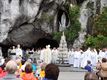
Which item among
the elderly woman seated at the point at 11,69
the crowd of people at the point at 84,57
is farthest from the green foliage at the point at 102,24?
the elderly woman seated at the point at 11,69

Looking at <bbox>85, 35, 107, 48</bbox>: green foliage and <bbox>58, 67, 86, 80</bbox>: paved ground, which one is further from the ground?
<bbox>85, 35, 107, 48</bbox>: green foliage

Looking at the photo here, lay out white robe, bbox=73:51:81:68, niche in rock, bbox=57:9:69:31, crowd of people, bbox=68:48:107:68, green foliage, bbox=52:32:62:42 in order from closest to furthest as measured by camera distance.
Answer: crowd of people, bbox=68:48:107:68
white robe, bbox=73:51:81:68
green foliage, bbox=52:32:62:42
niche in rock, bbox=57:9:69:31

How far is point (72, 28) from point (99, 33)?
281 cm

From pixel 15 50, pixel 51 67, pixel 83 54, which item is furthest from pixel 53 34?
pixel 51 67

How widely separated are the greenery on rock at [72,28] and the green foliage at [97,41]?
4.67ft

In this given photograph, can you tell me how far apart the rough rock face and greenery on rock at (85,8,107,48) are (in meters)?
3.26

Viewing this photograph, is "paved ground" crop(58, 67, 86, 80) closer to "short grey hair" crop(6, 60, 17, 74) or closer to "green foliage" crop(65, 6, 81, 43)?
"green foliage" crop(65, 6, 81, 43)

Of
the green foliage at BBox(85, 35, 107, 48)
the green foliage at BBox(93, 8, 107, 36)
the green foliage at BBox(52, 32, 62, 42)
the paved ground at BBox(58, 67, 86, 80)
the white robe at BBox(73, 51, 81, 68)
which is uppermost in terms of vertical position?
the green foliage at BBox(93, 8, 107, 36)

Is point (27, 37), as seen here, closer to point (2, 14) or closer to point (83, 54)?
point (2, 14)

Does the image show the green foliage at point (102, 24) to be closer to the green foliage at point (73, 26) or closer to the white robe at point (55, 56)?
the green foliage at point (73, 26)

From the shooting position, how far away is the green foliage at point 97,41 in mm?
37072

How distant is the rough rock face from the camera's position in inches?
1458

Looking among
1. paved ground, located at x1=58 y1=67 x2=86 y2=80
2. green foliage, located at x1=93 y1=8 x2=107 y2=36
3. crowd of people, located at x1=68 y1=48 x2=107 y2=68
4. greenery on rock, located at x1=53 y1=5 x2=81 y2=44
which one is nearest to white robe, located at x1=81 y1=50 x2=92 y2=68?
crowd of people, located at x1=68 y1=48 x2=107 y2=68

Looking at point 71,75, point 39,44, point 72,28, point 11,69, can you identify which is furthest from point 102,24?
point 11,69
